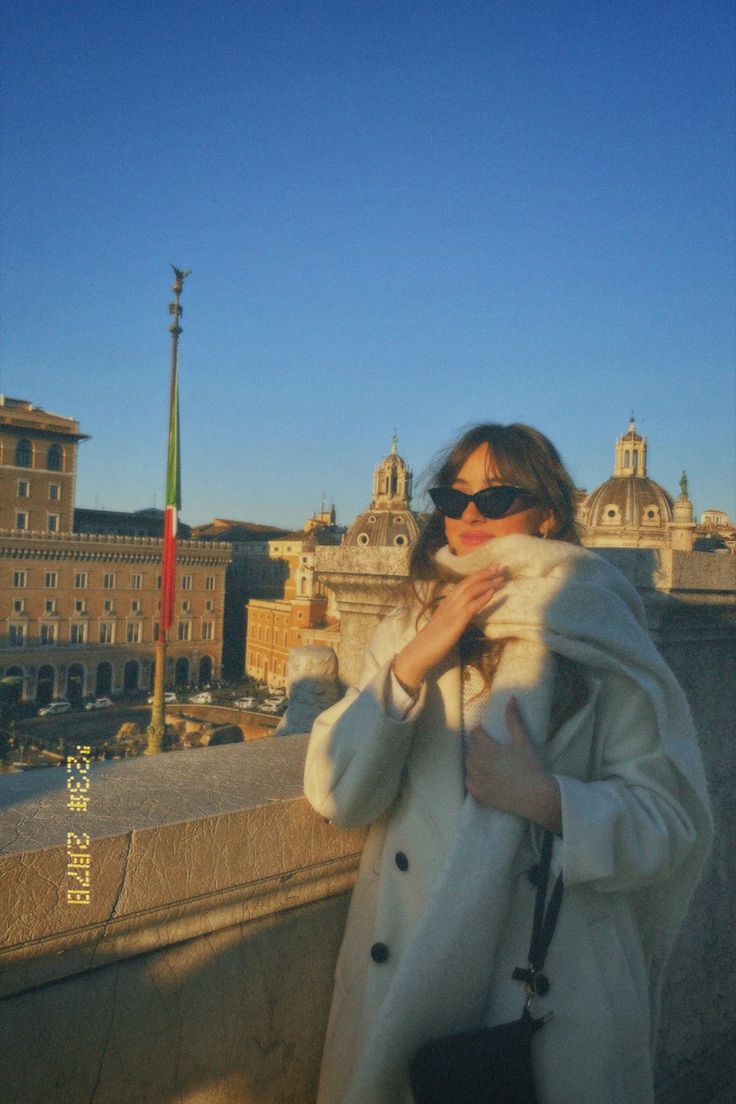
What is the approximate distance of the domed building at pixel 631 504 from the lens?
42500 mm

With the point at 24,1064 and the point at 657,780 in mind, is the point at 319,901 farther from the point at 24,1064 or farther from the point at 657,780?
the point at 657,780

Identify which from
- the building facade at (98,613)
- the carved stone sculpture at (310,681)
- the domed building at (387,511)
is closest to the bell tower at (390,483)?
the domed building at (387,511)

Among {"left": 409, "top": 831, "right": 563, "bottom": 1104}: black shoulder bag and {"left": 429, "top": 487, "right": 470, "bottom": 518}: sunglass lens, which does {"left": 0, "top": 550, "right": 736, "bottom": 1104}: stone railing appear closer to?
{"left": 409, "top": 831, "right": 563, "bottom": 1104}: black shoulder bag

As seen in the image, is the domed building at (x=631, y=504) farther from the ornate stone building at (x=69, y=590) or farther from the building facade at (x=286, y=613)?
the ornate stone building at (x=69, y=590)

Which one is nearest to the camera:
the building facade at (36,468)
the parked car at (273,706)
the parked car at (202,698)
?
the parked car at (273,706)

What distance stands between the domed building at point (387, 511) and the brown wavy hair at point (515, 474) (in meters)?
40.4

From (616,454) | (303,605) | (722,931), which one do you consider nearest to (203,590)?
(303,605)

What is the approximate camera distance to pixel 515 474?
1452mm

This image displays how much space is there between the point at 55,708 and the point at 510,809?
117ft

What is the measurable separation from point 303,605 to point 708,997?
38.8 metres

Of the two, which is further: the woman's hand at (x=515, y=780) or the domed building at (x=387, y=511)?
the domed building at (x=387, y=511)

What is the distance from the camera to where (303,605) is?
40.9 meters

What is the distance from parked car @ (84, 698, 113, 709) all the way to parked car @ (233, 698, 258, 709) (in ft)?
18.0

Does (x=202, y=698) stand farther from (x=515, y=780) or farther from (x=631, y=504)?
(x=515, y=780)
